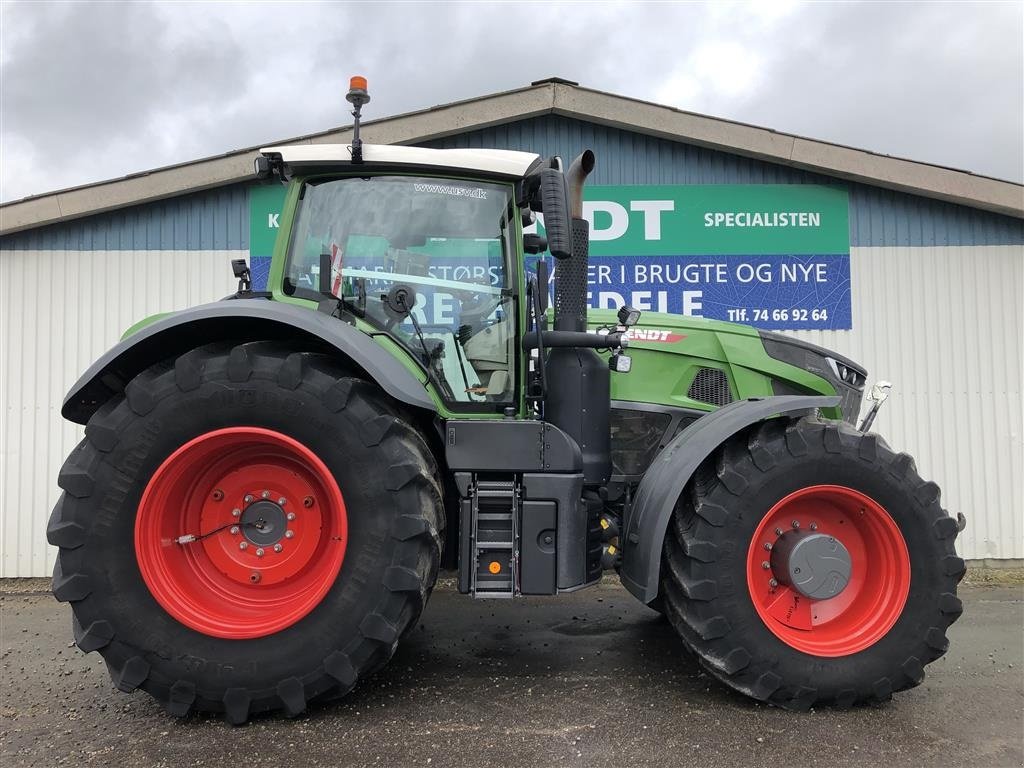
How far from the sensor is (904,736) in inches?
112

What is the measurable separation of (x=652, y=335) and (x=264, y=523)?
2.35m

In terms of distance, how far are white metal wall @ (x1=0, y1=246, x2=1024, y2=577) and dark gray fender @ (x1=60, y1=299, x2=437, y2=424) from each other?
3716mm

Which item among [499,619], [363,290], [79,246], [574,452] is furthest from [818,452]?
[79,246]

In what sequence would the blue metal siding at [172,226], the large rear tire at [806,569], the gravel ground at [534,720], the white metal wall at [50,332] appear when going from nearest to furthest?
the gravel ground at [534,720] → the large rear tire at [806,569] → the white metal wall at [50,332] → the blue metal siding at [172,226]

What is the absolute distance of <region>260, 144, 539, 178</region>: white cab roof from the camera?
129 inches

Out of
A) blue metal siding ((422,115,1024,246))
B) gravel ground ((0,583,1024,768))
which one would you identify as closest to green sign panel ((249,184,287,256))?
Answer: blue metal siding ((422,115,1024,246))

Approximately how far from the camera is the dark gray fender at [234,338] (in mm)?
2939

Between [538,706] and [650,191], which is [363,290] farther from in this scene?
[650,191]

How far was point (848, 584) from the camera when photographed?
127 inches

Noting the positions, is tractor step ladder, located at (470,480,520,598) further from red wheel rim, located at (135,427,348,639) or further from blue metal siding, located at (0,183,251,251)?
blue metal siding, located at (0,183,251,251)

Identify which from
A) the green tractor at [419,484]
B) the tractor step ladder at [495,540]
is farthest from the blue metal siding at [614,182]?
the tractor step ladder at [495,540]

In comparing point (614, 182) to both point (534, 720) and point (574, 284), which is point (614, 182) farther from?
point (534, 720)

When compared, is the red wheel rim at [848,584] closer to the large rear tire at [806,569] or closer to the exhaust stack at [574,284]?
the large rear tire at [806,569]

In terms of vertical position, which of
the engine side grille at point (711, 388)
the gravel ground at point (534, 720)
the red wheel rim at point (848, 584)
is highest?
the engine side grille at point (711, 388)
